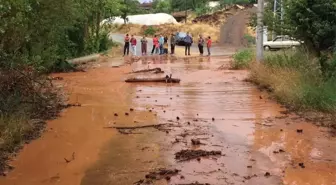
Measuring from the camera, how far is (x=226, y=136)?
10562 millimetres

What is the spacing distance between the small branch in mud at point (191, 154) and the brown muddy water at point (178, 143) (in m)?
0.14

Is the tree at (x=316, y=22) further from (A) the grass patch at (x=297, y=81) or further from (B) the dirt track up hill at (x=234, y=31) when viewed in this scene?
(B) the dirt track up hill at (x=234, y=31)

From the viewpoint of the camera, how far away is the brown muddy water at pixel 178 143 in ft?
25.9

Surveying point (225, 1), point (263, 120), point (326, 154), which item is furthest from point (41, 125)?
point (225, 1)

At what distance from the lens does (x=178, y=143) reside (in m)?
9.95

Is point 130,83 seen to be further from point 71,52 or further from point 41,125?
point 71,52

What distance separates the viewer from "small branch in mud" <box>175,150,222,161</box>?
29.1 ft

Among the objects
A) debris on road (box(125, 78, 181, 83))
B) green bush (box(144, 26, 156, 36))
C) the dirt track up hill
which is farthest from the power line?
green bush (box(144, 26, 156, 36))

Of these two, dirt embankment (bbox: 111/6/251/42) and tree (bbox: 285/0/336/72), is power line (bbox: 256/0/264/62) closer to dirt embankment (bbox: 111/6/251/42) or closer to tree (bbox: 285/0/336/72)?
tree (bbox: 285/0/336/72)

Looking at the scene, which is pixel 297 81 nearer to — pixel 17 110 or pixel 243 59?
pixel 17 110

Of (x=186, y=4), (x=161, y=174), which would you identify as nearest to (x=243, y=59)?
(x=161, y=174)

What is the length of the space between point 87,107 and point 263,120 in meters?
5.17

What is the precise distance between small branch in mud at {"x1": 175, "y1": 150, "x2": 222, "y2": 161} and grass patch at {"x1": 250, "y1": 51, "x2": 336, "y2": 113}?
13.8ft

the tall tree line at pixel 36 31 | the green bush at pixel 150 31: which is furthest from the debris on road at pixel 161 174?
the green bush at pixel 150 31
